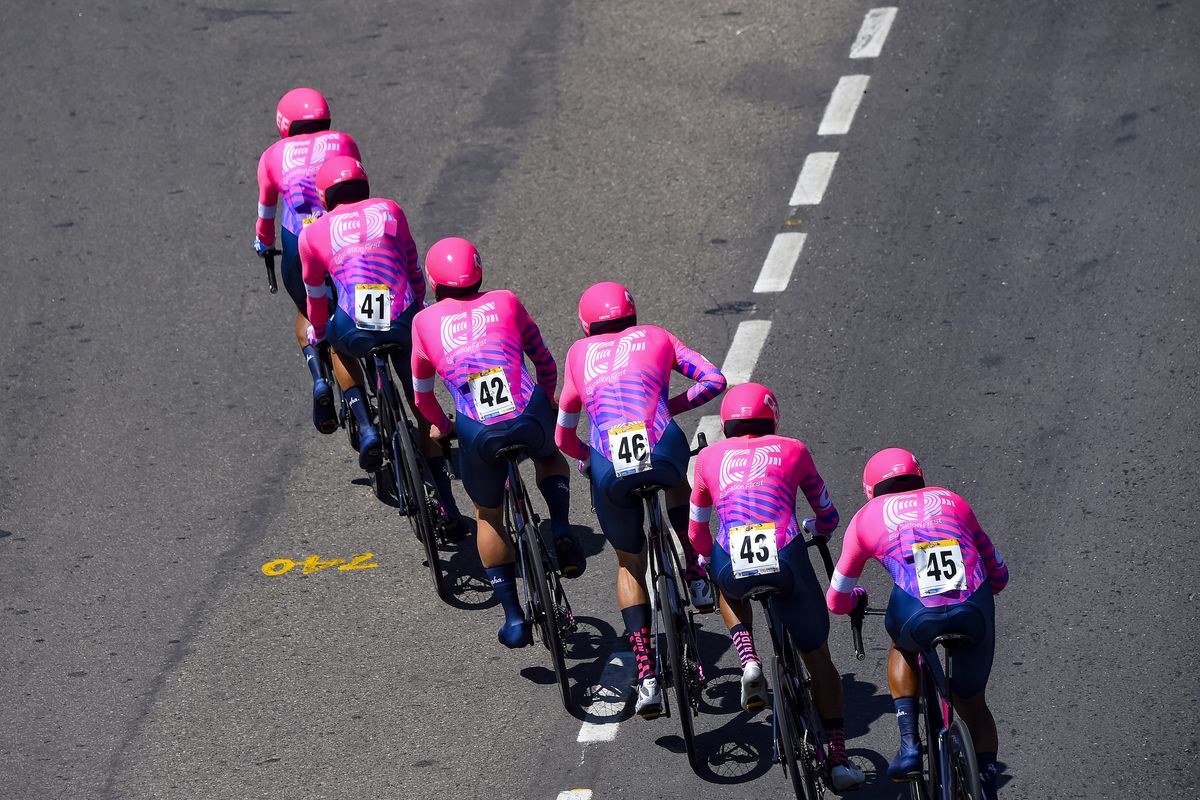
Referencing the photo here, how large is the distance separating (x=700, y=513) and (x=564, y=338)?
4.06m

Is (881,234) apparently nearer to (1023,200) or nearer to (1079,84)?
(1023,200)

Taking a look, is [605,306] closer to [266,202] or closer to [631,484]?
[631,484]

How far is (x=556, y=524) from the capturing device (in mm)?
9797

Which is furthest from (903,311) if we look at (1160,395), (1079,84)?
(1079,84)

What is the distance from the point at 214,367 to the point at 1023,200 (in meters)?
6.05

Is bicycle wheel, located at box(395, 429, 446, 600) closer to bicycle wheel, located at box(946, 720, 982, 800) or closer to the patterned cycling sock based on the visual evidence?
the patterned cycling sock

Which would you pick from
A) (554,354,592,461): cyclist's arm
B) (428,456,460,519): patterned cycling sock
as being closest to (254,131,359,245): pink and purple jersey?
(428,456,460,519): patterned cycling sock

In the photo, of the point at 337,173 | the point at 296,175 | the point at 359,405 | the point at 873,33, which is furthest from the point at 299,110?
the point at 873,33

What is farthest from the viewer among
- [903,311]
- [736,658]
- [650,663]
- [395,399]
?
[903,311]

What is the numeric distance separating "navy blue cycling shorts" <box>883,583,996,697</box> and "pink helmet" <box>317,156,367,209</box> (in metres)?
4.48

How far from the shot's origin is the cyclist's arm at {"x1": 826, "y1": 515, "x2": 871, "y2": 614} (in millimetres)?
8133

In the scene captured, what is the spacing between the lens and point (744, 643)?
8.59 metres

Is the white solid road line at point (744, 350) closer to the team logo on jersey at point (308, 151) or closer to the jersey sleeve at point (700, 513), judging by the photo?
the team logo on jersey at point (308, 151)

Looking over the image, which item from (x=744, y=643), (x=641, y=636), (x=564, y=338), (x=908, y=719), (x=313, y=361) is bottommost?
(x=564, y=338)
